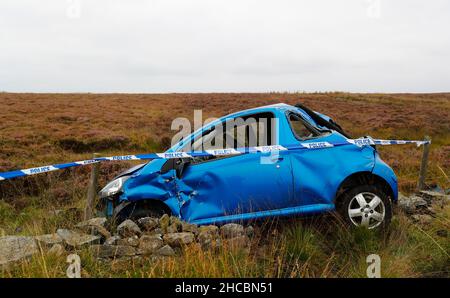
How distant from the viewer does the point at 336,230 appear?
5508 mm

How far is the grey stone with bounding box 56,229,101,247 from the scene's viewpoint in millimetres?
4375

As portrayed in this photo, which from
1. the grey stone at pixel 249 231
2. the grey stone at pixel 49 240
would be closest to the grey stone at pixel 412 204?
the grey stone at pixel 249 231

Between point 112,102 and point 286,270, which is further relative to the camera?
point 112,102

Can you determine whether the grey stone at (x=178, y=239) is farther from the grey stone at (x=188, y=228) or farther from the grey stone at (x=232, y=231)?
the grey stone at (x=232, y=231)

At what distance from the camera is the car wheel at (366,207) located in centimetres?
556

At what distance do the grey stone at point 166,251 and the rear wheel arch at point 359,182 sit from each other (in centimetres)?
233

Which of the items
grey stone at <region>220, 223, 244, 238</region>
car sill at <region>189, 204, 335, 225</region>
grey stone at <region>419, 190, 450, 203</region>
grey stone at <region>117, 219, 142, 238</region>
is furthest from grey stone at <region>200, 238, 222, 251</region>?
grey stone at <region>419, 190, 450, 203</region>

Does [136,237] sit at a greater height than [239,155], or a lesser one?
lesser

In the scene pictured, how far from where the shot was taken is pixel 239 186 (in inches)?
221

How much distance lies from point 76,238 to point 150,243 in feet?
2.41
